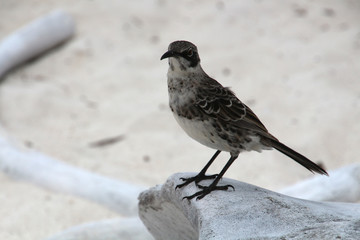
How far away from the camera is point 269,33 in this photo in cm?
816

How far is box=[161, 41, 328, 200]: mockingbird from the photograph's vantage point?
361 centimetres

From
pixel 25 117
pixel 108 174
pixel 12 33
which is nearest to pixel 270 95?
pixel 108 174

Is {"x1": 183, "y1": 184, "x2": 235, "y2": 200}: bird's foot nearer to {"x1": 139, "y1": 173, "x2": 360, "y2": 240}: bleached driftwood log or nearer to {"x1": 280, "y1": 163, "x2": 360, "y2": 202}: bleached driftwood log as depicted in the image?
{"x1": 139, "y1": 173, "x2": 360, "y2": 240}: bleached driftwood log

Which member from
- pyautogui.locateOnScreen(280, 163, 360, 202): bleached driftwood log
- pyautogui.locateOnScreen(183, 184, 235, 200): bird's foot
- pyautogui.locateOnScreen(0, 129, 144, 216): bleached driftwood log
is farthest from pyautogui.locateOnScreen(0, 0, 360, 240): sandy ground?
pyautogui.locateOnScreen(183, 184, 235, 200): bird's foot

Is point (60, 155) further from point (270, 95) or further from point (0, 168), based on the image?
point (270, 95)

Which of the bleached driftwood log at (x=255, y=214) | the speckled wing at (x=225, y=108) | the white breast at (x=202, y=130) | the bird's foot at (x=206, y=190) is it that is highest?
the speckled wing at (x=225, y=108)

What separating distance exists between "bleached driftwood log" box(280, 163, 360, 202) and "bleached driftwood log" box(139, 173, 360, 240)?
53.1 inches

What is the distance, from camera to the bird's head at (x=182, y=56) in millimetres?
3607

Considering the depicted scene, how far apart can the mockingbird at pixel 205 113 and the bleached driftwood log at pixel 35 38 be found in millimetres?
4221

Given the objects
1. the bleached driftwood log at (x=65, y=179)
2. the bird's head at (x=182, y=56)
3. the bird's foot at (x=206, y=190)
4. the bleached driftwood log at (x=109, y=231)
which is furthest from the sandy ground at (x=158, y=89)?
the bird's head at (x=182, y=56)

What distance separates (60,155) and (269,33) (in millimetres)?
3299

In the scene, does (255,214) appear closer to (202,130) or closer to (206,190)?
(206,190)

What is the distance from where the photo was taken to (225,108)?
3.69 metres

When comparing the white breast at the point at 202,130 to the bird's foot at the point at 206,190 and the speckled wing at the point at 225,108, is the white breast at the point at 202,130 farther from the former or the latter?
the bird's foot at the point at 206,190
